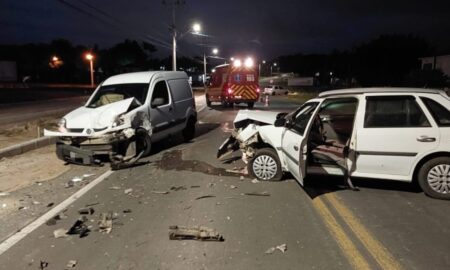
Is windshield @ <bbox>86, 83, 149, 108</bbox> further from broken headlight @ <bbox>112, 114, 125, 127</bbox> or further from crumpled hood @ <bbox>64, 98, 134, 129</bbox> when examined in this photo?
broken headlight @ <bbox>112, 114, 125, 127</bbox>

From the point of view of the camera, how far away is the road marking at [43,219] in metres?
5.11

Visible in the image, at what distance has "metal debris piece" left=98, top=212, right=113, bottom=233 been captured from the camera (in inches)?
218

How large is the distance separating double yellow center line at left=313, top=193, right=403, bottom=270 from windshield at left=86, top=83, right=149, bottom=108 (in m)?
6.03

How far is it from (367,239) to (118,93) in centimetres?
796

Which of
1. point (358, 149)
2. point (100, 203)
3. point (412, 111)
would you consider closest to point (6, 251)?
point (100, 203)

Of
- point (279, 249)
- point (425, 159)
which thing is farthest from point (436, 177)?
point (279, 249)

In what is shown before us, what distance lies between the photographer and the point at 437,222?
5.66m

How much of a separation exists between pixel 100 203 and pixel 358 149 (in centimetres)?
397

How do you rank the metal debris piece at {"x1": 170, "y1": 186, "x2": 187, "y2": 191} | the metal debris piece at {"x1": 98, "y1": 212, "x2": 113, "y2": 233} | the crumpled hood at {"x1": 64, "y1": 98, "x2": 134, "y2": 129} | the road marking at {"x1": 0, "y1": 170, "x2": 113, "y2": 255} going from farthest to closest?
the crumpled hood at {"x1": 64, "y1": 98, "x2": 134, "y2": 129} → the metal debris piece at {"x1": 170, "y1": 186, "x2": 187, "y2": 191} → the metal debris piece at {"x1": 98, "y1": 212, "x2": 113, "y2": 233} → the road marking at {"x1": 0, "y1": 170, "x2": 113, "y2": 255}

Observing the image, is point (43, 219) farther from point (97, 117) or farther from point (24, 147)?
point (24, 147)

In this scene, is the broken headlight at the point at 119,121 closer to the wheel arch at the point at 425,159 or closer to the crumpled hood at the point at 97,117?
the crumpled hood at the point at 97,117

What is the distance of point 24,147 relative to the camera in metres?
11.7

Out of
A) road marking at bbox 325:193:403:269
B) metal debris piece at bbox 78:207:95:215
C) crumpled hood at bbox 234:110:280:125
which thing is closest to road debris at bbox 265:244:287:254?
road marking at bbox 325:193:403:269

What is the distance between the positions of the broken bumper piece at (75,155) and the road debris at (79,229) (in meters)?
3.47
